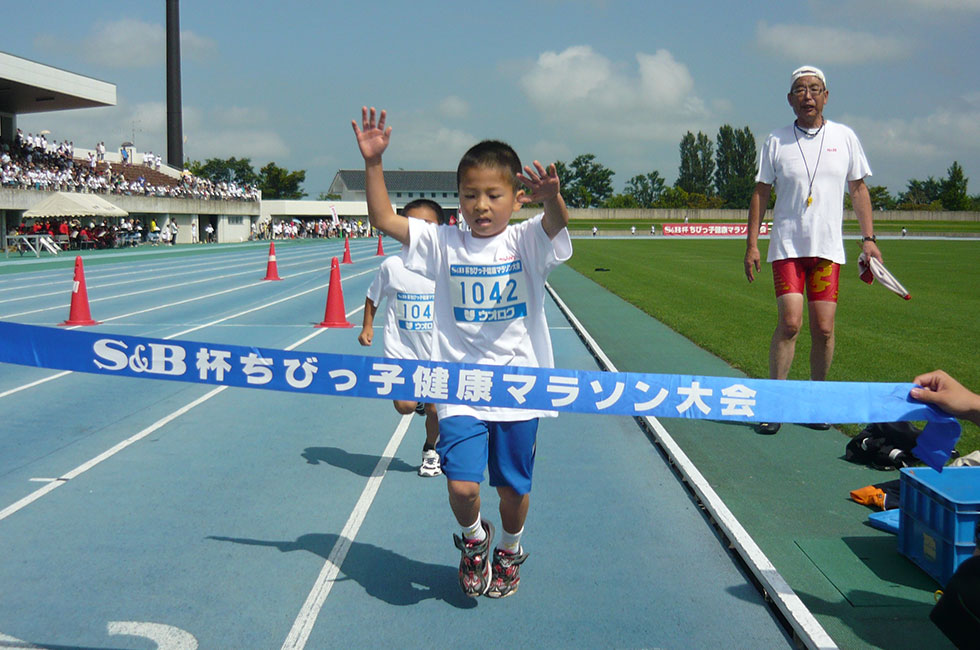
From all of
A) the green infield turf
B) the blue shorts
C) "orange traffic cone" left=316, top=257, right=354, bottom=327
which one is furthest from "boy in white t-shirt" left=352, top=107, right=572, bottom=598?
the green infield turf

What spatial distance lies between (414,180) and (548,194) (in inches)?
5009

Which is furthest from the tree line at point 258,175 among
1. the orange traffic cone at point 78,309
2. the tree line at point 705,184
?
the orange traffic cone at point 78,309

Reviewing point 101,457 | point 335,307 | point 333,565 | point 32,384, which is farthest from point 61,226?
point 333,565

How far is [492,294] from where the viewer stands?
3381 millimetres

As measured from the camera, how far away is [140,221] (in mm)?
54625

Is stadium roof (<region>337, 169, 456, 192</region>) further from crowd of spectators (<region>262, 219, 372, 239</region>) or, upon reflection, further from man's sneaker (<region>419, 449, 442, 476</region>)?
man's sneaker (<region>419, 449, 442, 476</region>)

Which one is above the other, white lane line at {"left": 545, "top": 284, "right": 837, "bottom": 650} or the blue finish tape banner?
the blue finish tape banner

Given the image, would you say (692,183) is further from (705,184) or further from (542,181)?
(542,181)

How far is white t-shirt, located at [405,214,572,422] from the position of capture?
3379 mm

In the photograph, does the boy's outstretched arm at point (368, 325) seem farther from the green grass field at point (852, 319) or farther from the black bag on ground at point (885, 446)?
the green grass field at point (852, 319)

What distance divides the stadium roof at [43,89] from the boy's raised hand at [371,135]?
4502 cm

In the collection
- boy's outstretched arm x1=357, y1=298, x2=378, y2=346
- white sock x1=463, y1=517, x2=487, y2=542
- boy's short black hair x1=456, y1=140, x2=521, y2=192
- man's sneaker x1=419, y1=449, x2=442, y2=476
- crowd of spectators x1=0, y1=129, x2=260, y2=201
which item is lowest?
man's sneaker x1=419, y1=449, x2=442, y2=476

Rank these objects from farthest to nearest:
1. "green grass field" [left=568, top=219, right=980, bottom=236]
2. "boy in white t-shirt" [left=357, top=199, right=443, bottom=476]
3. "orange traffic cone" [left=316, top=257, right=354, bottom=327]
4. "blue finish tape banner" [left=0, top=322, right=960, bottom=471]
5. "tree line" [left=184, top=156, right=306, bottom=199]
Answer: "tree line" [left=184, top=156, right=306, bottom=199]
"green grass field" [left=568, top=219, right=980, bottom=236]
"orange traffic cone" [left=316, top=257, right=354, bottom=327]
"boy in white t-shirt" [left=357, top=199, right=443, bottom=476]
"blue finish tape banner" [left=0, top=322, right=960, bottom=471]

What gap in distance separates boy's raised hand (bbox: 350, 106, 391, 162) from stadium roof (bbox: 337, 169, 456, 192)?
123 metres
